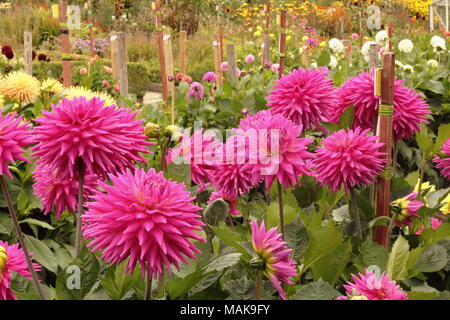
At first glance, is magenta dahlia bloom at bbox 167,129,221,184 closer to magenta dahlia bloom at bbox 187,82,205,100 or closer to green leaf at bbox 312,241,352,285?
green leaf at bbox 312,241,352,285

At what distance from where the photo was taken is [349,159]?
0.92 meters

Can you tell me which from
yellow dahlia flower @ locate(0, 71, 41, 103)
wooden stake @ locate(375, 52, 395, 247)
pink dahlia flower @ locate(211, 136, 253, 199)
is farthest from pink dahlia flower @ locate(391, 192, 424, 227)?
yellow dahlia flower @ locate(0, 71, 41, 103)

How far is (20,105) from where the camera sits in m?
2.05

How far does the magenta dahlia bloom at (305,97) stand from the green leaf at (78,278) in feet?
1.72

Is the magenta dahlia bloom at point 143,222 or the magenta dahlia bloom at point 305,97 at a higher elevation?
the magenta dahlia bloom at point 305,97

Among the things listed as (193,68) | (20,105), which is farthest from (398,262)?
(193,68)

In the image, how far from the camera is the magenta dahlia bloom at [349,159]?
922 millimetres

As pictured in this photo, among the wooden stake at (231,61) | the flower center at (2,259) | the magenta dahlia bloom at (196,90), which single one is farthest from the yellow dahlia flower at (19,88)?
the flower center at (2,259)

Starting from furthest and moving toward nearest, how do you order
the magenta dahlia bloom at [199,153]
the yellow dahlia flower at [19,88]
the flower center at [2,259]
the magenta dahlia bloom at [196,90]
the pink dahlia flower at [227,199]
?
the magenta dahlia bloom at [196,90] → the yellow dahlia flower at [19,88] → the pink dahlia flower at [227,199] → the magenta dahlia bloom at [199,153] → the flower center at [2,259]

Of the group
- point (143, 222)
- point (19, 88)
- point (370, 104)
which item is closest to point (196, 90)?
point (19, 88)

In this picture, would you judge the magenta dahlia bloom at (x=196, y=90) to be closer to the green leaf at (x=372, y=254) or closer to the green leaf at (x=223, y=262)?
the green leaf at (x=372, y=254)

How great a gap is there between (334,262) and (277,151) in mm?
201
